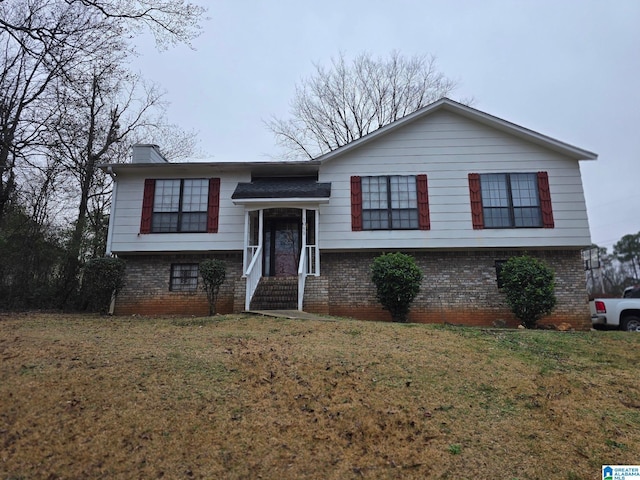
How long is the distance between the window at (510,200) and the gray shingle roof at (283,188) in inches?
181

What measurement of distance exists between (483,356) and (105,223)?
15385 mm

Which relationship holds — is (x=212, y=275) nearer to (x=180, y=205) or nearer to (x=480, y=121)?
(x=180, y=205)

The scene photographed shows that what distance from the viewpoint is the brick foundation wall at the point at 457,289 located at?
11711 mm

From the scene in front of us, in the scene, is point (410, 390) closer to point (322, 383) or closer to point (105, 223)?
point (322, 383)

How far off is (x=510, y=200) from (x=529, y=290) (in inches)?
119

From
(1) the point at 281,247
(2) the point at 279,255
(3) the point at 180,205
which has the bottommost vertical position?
(2) the point at 279,255

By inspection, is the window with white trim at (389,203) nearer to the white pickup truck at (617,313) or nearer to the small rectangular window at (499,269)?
the small rectangular window at (499,269)

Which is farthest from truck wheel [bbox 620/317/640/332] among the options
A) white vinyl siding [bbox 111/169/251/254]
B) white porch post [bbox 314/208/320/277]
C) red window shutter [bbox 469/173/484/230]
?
white vinyl siding [bbox 111/169/251/254]

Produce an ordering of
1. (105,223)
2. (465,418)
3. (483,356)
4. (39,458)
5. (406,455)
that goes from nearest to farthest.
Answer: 1. (39,458)
2. (406,455)
3. (465,418)
4. (483,356)
5. (105,223)

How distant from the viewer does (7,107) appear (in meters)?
12.2

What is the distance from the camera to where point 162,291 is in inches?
489

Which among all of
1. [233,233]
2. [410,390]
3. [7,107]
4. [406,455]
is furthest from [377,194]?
[7,107]

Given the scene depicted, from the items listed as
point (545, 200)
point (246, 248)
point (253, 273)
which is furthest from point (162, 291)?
point (545, 200)

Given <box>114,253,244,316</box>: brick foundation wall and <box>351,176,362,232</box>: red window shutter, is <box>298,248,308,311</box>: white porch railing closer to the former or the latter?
<box>351,176,362,232</box>: red window shutter
